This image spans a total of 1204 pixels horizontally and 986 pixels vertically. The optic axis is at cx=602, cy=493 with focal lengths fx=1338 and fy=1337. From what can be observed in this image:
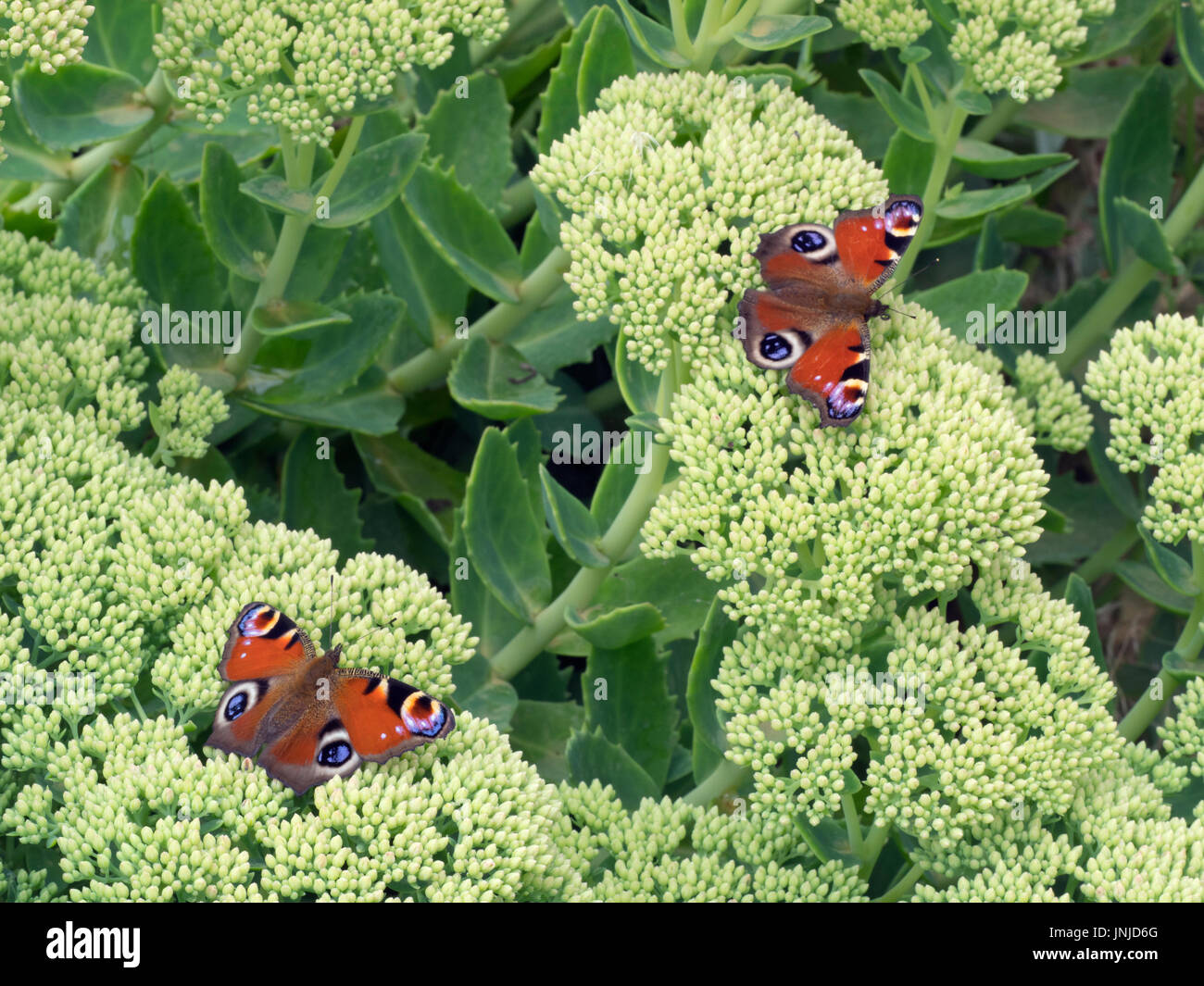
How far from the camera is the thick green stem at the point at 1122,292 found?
95.3 inches

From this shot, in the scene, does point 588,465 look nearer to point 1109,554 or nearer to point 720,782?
point 720,782

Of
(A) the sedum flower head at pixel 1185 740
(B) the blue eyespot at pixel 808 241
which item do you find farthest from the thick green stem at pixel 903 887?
(B) the blue eyespot at pixel 808 241

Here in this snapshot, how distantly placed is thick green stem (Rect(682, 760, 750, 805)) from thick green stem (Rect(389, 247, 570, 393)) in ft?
2.72

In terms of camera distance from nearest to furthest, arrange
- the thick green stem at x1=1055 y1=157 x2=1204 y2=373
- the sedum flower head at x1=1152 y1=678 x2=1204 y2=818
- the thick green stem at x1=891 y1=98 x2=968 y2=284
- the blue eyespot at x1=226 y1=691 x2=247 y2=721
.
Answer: the blue eyespot at x1=226 y1=691 x2=247 y2=721, the sedum flower head at x1=1152 y1=678 x2=1204 y2=818, the thick green stem at x1=891 y1=98 x2=968 y2=284, the thick green stem at x1=1055 y1=157 x2=1204 y2=373

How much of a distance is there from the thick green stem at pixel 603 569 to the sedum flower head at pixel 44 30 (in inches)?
34.5

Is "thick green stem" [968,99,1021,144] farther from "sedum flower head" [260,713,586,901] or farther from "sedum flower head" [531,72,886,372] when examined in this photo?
"sedum flower head" [260,713,586,901]

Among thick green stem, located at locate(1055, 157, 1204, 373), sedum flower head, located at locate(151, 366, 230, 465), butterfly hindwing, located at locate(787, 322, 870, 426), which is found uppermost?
butterfly hindwing, located at locate(787, 322, 870, 426)

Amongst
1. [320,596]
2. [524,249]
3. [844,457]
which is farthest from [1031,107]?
[320,596]

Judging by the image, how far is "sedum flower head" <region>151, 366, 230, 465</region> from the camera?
199 centimetres

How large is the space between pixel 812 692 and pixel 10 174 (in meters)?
1.55

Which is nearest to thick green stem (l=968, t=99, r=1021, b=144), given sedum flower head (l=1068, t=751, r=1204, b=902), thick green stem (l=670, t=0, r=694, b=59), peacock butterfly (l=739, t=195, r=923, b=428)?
thick green stem (l=670, t=0, r=694, b=59)

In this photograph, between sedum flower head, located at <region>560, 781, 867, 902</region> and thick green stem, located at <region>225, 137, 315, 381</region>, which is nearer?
sedum flower head, located at <region>560, 781, 867, 902</region>

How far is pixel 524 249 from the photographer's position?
Answer: 2266 millimetres
